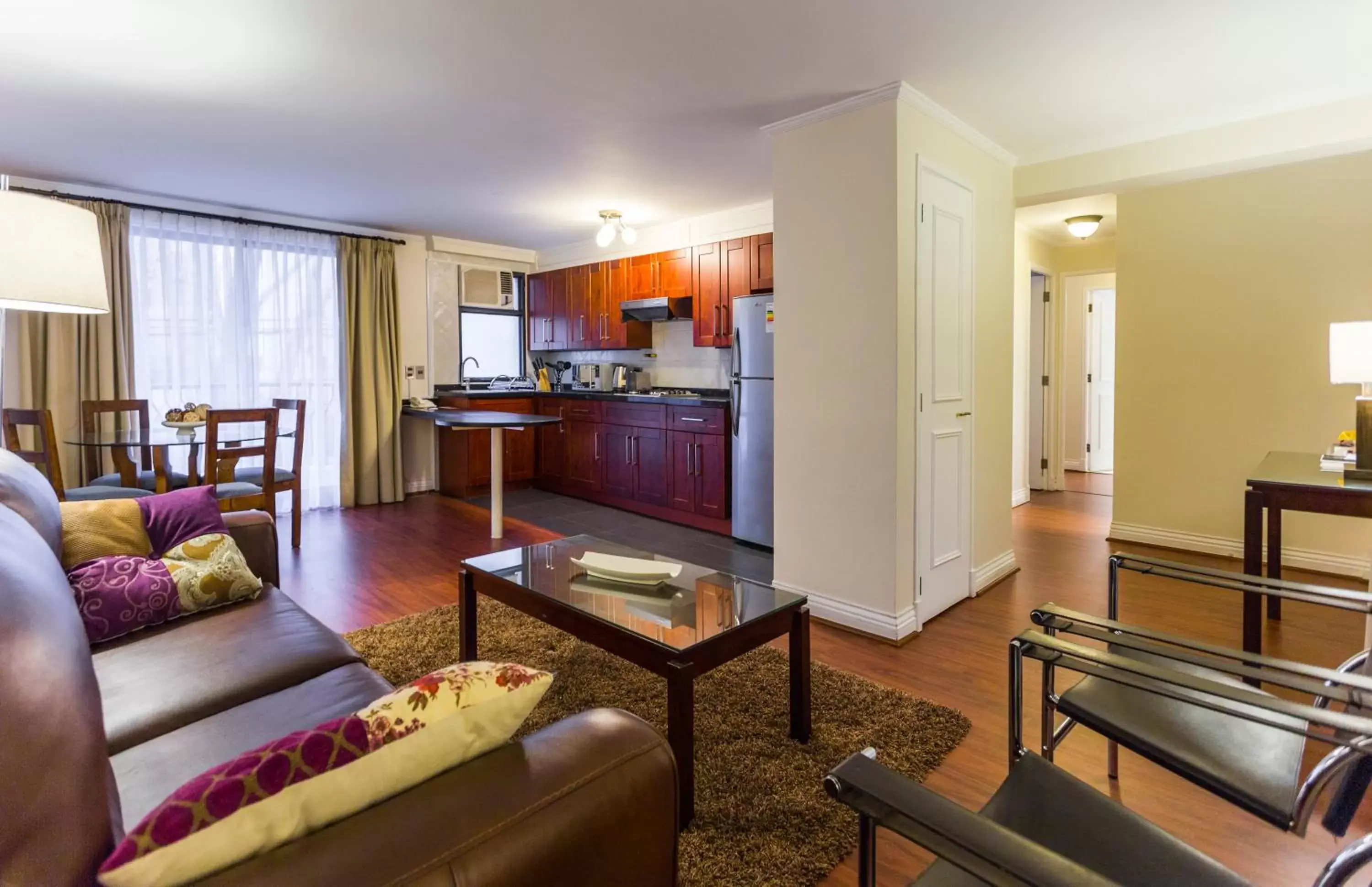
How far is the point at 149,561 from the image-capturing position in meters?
1.97

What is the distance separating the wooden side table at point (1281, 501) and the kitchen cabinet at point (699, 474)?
2920mm

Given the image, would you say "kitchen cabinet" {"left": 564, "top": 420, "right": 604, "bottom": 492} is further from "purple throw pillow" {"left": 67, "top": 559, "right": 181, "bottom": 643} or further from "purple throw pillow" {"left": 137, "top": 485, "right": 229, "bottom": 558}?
"purple throw pillow" {"left": 67, "top": 559, "right": 181, "bottom": 643}

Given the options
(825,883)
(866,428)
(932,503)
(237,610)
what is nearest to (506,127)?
(866,428)

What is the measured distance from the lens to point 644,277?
5.85 metres

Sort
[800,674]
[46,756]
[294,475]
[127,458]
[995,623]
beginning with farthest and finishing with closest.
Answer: [294,475] < [127,458] < [995,623] < [800,674] < [46,756]

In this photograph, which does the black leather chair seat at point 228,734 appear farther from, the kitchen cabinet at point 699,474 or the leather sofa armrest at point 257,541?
the kitchen cabinet at point 699,474

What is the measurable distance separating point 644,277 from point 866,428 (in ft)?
11.0

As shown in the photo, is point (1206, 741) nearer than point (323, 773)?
No

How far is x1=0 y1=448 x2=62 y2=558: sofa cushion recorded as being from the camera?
1.59 m

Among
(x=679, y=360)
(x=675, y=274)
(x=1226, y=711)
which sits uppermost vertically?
(x=675, y=274)

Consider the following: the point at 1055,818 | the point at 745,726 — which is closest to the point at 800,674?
the point at 745,726

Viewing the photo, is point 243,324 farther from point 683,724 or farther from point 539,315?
point 683,724

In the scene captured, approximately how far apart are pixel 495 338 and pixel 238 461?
3.38 meters

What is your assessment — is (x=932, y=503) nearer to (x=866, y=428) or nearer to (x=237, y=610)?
(x=866, y=428)
